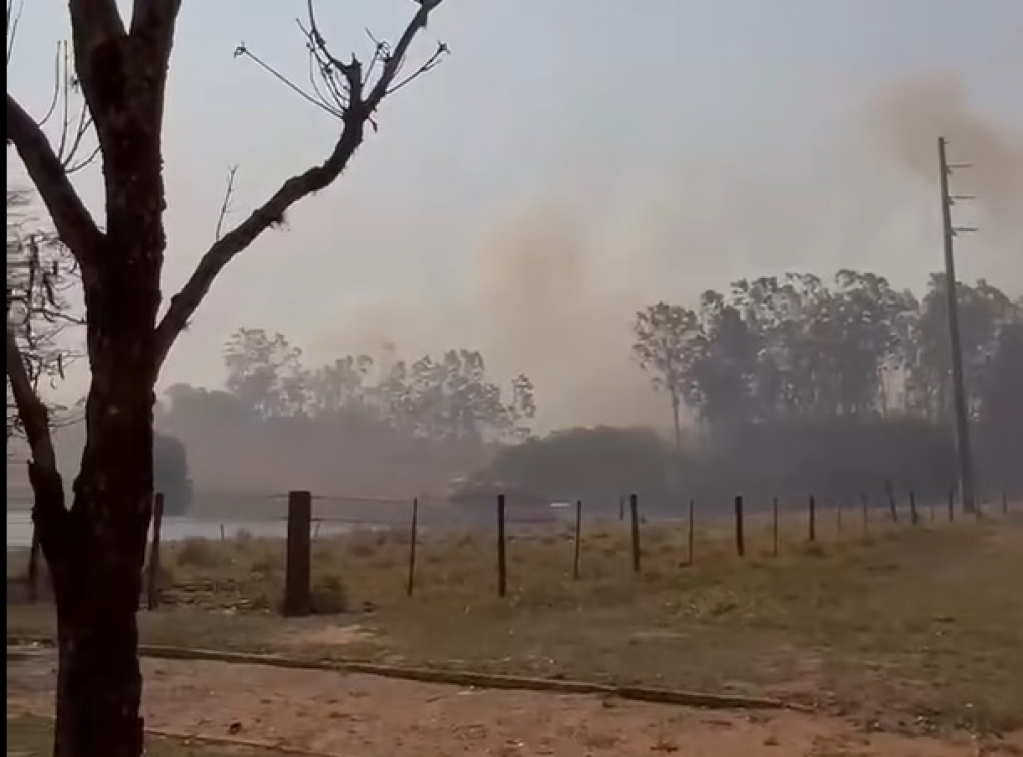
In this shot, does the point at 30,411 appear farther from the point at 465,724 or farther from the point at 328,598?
the point at 328,598

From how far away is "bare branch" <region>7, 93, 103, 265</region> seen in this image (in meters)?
3.03

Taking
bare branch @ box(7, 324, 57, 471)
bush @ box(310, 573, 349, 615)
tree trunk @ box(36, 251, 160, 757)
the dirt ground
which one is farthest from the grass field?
tree trunk @ box(36, 251, 160, 757)

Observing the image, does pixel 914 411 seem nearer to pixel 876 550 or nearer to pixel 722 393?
pixel 722 393

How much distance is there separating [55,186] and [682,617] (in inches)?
360

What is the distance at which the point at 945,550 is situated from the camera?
1880cm

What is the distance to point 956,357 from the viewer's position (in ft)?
88.2

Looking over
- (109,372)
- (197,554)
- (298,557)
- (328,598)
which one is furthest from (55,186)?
(197,554)

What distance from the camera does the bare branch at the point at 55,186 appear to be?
3031mm

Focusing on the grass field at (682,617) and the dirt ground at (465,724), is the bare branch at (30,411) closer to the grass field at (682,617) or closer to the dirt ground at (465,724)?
the dirt ground at (465,724)

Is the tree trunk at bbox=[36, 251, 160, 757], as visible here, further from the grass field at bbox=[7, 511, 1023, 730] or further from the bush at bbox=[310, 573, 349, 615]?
the bush at bbox=[310, 573, 349, 615]

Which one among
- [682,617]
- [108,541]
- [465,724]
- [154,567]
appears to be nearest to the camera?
[108,541]

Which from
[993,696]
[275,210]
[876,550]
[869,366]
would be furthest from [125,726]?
[869,366]

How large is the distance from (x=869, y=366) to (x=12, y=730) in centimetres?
3994

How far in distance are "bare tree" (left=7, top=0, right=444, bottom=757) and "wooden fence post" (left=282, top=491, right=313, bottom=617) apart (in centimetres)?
976
